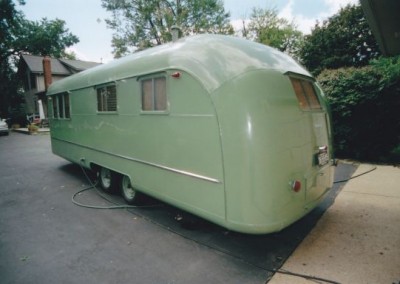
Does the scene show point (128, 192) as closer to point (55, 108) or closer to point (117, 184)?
point (117, 184)

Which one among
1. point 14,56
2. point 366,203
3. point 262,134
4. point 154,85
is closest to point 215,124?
point 262,134

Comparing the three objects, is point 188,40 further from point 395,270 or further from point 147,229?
point 395,270

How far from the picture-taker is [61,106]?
838cm

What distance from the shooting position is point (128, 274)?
3.47 metres

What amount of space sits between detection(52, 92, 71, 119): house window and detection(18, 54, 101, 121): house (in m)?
22.5

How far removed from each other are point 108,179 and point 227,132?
4.13 meters

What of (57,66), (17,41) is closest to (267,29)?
(57,66)

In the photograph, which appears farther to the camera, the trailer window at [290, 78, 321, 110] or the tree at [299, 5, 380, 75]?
the tree at [299, 5, 380, 75]

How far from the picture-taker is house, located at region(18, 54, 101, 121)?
30.3 m

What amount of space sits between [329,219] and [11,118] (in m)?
33.6

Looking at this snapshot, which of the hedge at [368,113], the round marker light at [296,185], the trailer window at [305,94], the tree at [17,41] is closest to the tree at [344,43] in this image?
the hedge at [368,113]

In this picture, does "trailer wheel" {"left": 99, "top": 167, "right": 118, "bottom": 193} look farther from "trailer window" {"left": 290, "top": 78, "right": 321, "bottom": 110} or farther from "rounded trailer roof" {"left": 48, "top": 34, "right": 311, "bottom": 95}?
"trailer window" {"left": 290, "top": 78, "right": 321, "bottom": 110}

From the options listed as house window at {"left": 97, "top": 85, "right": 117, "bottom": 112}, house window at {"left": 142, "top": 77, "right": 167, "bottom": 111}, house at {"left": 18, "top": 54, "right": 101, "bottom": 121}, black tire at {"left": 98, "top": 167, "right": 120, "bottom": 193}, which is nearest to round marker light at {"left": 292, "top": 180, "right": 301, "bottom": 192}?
house window at {"left": 142, "top": 77, "right": 167, "bottom": 111}

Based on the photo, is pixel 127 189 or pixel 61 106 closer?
pixel 127 189
